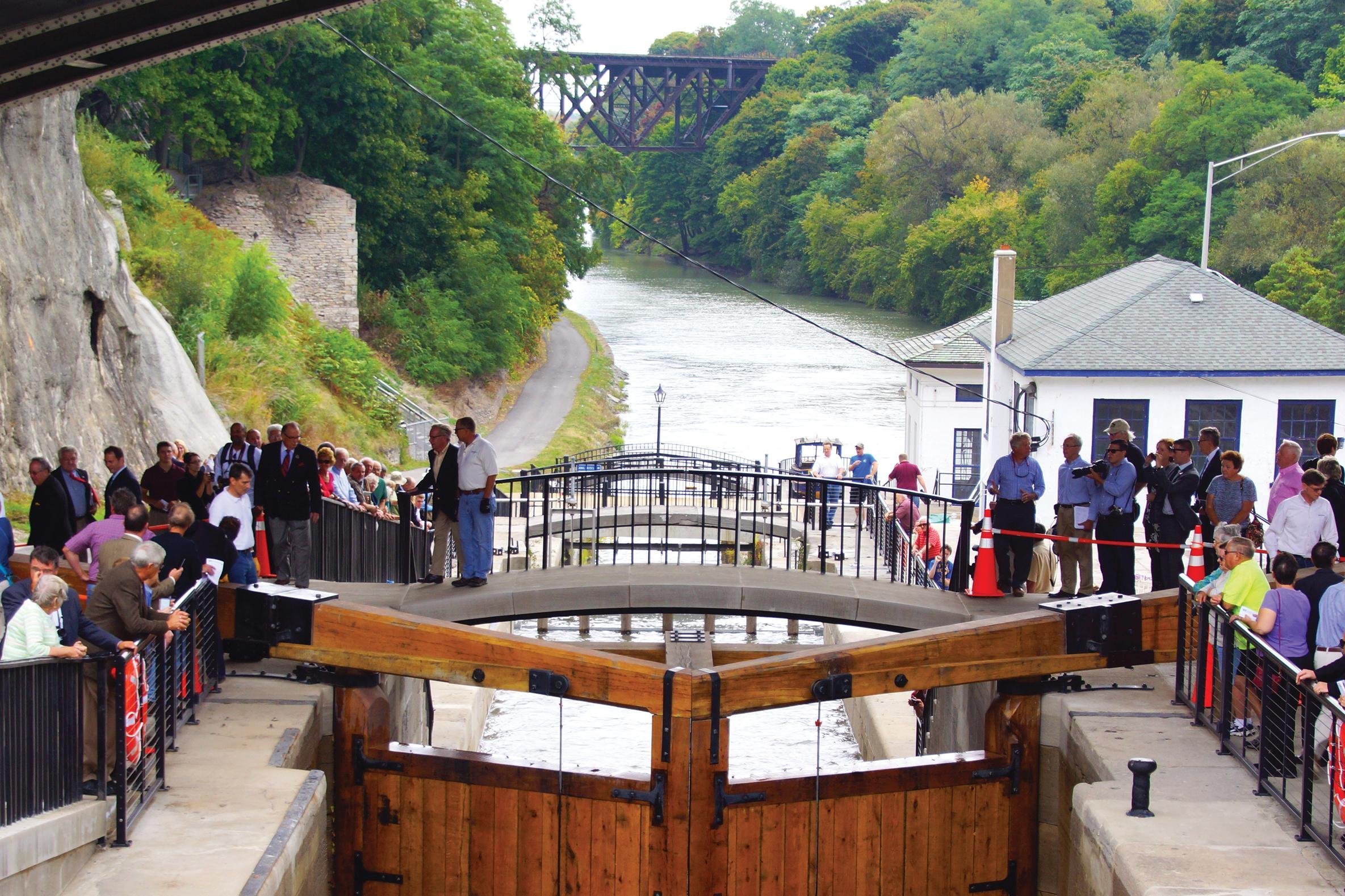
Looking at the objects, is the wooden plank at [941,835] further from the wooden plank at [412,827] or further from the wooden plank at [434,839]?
the wooden plank at [412,827]

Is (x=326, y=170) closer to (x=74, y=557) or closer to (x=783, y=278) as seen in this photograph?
(x=74, y=557)

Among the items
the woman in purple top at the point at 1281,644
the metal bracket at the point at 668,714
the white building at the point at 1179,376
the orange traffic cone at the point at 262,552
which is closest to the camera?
the woman in purple top at the point at 1281,644

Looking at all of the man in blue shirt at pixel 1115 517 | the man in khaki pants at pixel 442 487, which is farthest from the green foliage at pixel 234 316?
the man in blue shirt at pixel 1115 517

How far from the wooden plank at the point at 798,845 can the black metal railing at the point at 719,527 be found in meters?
2.89

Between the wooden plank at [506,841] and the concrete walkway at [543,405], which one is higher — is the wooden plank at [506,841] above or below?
below

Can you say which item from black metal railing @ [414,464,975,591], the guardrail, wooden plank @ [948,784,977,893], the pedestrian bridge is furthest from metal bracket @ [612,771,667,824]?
black metal railing @ [414,464,975,591]

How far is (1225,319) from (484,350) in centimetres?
2744

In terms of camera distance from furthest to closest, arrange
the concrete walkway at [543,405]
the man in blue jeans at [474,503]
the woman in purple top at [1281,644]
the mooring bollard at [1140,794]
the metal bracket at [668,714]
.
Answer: the concrete walkway at [543,405]
the man in blue jeans at [474,503]
the metal bracket at [668,714]
the woman in purple top at [1281,644]
the mooring bollard at [1140,794]

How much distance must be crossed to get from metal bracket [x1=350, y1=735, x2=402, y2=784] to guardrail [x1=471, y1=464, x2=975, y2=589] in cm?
300

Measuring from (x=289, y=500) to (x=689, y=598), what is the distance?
3.51m

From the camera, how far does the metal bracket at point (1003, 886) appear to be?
11148 millimetres

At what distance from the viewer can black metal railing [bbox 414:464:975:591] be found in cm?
1427

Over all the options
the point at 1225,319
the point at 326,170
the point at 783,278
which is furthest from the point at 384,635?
the point at 783,278

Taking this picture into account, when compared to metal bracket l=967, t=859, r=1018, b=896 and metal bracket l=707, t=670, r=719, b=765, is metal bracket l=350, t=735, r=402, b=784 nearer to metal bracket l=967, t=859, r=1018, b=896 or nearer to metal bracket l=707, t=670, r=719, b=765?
metal bracket l=707, t=670, r=719, b=765
